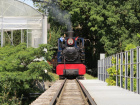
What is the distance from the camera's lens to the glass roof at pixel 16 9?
95.7 ft

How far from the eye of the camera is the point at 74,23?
40.6 meters

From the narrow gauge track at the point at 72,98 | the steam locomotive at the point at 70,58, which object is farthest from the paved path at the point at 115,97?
the steam locomotive at the point at 70,58

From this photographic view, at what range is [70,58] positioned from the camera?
2800 cm

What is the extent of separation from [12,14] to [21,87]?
937cm

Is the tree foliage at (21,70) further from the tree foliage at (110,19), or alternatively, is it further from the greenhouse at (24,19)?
the tree foliage at (110,19)

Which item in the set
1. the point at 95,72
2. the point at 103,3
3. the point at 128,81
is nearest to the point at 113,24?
the point at 103,3

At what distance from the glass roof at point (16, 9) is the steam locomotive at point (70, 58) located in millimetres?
3597

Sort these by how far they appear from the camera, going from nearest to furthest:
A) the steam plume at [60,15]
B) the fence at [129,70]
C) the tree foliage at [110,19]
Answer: the fence at [129,70] < the tree foliage at [110,19] < the steam plume at [60,15]

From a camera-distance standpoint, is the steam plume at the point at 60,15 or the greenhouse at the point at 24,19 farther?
the steam plume at the point at 60,15

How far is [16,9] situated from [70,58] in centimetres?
625

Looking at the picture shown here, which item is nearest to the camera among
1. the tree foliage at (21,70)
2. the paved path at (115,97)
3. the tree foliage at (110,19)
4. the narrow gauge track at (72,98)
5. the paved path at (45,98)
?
the paved path at (45,98)

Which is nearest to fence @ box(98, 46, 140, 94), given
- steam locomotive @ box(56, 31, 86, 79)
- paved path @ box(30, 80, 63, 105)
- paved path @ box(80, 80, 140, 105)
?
paved path @ box(80, 80, 140, 105)

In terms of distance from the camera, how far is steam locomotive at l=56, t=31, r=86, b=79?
27844 millimetres

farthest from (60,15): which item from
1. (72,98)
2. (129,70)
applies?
(72,98)
